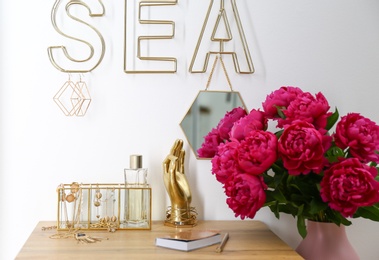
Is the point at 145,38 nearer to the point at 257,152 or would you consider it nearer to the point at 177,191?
the point at 177,191

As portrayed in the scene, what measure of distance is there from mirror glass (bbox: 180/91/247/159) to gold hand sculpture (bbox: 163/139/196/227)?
10cm

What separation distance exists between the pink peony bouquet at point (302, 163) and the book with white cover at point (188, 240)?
120mm

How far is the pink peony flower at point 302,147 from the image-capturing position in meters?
1.15

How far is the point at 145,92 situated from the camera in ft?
5.28

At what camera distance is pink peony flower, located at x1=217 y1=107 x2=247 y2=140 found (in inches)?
57.9

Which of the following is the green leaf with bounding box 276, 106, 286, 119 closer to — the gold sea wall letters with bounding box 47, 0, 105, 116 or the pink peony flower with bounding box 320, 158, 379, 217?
the pink peony flower with bounding box 320, 158, 379, 217

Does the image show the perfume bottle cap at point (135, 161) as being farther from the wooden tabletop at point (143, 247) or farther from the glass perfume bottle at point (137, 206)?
the wooden tabletop at point (143, 247)

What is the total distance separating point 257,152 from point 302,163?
0.39 ft

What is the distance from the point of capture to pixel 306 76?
1.64 metres

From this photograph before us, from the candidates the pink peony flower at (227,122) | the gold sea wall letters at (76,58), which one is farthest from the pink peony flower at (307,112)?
the gold sea wall letters at (76,58)

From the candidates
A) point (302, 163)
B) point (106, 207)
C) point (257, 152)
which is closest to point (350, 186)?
point (302, 163)

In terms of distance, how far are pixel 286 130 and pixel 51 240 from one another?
2.37 feet

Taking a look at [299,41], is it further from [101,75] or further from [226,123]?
[101,75]

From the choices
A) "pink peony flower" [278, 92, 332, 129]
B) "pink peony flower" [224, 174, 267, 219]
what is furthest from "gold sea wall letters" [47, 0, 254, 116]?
"pink peony flower" [224, 174, 267, 219]
